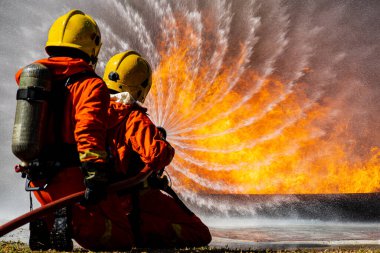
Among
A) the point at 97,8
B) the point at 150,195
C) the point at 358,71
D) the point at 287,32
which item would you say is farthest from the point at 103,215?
the point at 358,71

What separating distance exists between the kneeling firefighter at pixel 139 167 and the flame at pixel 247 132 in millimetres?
9691

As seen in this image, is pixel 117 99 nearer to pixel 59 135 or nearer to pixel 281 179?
pixel 59 135

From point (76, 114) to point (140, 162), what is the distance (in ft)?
4.40

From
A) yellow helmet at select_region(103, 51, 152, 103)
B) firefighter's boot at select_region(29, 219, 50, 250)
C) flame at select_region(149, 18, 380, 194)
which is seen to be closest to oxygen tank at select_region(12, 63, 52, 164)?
firefighter's boot at select_region(29, 219, 50, 250)

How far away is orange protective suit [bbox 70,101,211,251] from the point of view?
527 centimetres

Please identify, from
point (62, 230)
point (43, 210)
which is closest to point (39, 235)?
point (62, 230)

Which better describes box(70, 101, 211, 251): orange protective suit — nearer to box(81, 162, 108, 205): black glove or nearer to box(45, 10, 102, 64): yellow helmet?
box(81, 162, 108, 205): black glove

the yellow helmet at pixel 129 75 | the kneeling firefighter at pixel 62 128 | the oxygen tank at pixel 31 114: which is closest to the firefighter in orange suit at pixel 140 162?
the yellow helmet at pixel 129 75

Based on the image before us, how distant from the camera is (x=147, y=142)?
18.4ft

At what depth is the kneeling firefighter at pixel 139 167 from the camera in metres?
5.59

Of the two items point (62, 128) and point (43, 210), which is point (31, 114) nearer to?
point (62, 128)

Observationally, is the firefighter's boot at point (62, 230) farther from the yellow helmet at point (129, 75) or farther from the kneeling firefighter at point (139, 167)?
the yellow helmet at point (129, 75)

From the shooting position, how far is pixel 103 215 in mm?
5301

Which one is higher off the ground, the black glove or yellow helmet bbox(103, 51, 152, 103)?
yellow helmet bbox(103, 51, 152, 103)
